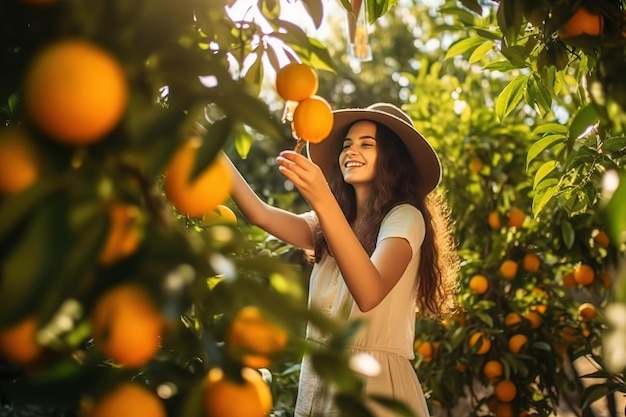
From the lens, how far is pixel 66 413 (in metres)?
0.62

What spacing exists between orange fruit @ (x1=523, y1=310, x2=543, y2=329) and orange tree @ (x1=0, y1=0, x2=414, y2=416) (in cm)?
210

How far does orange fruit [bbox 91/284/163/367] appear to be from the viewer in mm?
425

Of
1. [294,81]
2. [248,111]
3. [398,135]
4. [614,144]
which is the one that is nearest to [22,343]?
[248,111]

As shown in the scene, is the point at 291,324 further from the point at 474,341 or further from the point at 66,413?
the point at 474,341

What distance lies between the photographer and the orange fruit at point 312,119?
0.75 metres

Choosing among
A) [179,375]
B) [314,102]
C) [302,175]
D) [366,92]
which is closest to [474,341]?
[302,175]

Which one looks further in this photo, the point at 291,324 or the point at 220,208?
the point at 220,208

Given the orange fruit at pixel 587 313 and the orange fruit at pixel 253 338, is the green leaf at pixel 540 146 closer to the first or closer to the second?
the orange fruit at pixel 253 338

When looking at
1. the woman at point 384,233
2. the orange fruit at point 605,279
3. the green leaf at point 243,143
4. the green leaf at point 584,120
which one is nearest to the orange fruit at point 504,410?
the orange fruit at point 605,279

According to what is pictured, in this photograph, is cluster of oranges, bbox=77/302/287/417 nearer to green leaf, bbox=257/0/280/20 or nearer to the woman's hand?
green leaf, bbox=257/0/280/20

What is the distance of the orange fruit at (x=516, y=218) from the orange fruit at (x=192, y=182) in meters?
2.16

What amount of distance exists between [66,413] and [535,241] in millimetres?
2166

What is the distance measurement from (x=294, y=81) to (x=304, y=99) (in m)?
0.04

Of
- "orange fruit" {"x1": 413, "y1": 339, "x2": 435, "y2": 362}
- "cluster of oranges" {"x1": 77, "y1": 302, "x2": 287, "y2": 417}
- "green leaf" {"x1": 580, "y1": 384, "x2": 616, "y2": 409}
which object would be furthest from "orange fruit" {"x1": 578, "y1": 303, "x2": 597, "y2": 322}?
"cluster of oranges" {"x1": 77, "y1": 302, "x2": 287, "y2": 417}
